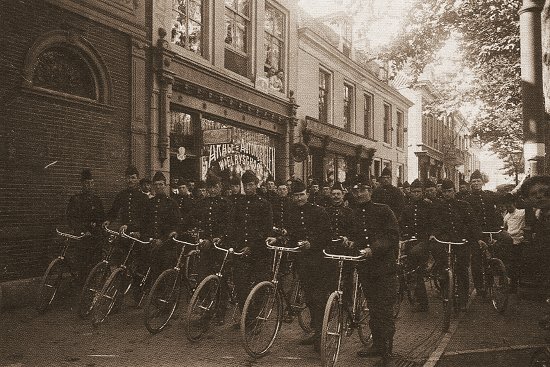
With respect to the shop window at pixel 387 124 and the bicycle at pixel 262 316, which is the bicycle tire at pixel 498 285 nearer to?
the bicycle at pixel 262 316

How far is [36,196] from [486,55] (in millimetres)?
12336

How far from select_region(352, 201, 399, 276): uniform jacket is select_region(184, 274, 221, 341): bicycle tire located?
1.90m

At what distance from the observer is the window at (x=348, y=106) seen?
78.3ft

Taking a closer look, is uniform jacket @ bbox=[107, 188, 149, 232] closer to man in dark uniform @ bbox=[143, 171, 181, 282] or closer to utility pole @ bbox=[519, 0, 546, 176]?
man in dark uniform @ bbox=[143, 171, 181, 282]

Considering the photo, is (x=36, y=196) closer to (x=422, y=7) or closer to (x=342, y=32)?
(x=422, y=7)

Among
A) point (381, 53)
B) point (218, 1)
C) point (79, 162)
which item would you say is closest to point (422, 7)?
point (381, 53)

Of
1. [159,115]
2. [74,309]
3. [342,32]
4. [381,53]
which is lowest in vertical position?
[74,309]

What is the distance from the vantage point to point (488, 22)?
14109 millimetres

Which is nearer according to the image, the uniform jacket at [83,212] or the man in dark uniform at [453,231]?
the man in dark uniform at [453,231]

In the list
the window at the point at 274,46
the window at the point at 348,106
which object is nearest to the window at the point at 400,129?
the window at the point at 348,106

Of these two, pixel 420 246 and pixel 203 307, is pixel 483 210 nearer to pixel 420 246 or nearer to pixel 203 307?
pixel 420 246

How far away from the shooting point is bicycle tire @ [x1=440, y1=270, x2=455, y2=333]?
7066 millimetres

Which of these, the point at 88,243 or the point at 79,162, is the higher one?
the point at 79,162

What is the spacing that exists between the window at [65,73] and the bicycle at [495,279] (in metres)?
7.77
